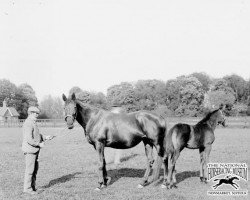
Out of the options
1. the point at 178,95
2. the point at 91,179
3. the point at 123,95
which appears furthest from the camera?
the point at 123,95

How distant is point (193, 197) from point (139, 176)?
324 cm

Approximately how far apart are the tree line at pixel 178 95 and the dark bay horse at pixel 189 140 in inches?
2909

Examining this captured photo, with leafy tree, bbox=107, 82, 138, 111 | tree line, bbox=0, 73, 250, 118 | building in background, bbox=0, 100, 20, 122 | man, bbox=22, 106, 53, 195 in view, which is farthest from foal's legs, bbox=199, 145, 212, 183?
building in background, bbox=0, 100, 20, 122

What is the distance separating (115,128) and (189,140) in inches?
92.8

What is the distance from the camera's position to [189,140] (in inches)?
404

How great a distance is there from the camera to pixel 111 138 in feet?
Result: 32.9

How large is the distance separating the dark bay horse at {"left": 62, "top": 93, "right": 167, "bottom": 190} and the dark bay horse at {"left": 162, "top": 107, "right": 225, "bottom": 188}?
1.13 ft

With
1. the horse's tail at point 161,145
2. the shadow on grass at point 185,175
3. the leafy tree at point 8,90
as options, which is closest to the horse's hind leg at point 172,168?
the horse's tail at point 161,145

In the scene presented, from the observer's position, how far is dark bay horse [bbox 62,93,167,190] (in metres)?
9.94

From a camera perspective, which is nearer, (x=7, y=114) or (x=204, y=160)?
(x=204, y=160)

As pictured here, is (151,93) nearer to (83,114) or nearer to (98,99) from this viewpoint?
(98,99)

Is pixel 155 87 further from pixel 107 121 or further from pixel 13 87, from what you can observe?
pixel 107 121

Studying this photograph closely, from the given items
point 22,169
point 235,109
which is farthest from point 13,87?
point 22,169

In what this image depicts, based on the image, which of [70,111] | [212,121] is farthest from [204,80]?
[70,111]
